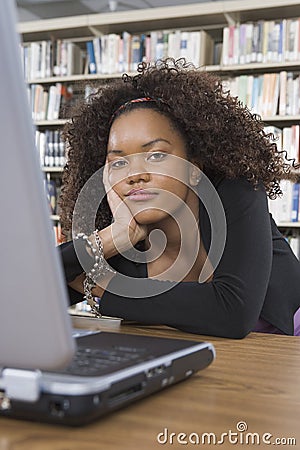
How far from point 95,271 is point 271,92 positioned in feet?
8.68

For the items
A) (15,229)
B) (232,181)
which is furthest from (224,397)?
(232,181)

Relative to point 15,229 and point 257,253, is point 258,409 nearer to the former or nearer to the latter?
point 15,229

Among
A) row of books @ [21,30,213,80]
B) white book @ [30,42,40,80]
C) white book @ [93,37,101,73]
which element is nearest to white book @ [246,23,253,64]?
row of books @ [21,30,213,80]

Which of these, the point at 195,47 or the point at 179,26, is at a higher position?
the point at 179,26

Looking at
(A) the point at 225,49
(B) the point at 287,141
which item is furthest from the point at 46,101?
(B) the point at 287,141

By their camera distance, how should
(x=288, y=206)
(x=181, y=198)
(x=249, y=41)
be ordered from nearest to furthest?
1. (x=181, y=198)
2. (x=288, y=206)
3. (x=249, y=41)

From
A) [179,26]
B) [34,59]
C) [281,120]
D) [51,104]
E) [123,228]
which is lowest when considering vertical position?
[123,228]

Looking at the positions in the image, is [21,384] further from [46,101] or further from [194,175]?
[46,101]

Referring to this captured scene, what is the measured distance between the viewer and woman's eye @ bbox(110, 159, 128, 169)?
4.05 ft

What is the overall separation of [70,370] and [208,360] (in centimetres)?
20

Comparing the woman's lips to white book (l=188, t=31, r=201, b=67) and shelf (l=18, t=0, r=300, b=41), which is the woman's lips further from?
white book (l=188, t=31, r=201, b=67)

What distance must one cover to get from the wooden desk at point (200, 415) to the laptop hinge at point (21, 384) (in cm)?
2

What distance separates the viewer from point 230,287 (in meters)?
1.01

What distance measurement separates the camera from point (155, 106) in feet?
4.17
